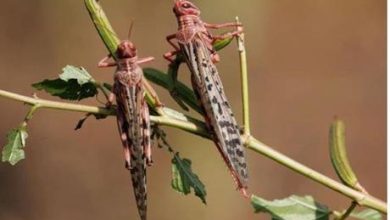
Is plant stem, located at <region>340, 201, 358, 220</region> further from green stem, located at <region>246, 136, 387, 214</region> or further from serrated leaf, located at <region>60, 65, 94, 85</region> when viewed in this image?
serrated leaf, located at <region>60, 65, 94, 85</region>

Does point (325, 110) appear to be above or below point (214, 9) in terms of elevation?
below

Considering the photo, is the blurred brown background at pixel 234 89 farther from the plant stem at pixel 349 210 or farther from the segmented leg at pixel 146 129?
the plant stem at pixel 349 210

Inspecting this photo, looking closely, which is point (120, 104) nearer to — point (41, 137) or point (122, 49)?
point (122, 49)

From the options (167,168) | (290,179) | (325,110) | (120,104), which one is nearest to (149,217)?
(167,168)

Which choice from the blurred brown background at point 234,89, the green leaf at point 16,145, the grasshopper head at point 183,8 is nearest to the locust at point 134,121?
the green leaf at point 16,145

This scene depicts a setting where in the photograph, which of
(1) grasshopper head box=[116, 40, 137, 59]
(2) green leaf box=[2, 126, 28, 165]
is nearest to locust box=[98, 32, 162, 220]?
(1) grasshopper head box=[116, 40, 137, 59]

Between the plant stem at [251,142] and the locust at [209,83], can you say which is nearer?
the plant stem at [251,142]
